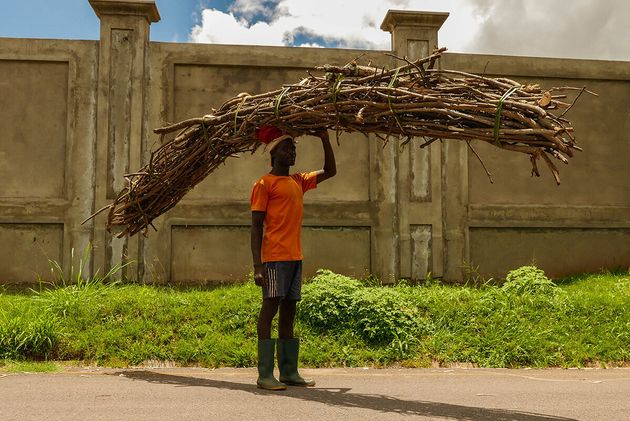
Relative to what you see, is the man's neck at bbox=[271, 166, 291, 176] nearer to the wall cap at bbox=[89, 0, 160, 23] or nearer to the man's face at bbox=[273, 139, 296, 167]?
the man's face at bbox=[273, 139, 296, 167]

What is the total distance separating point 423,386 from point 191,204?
18.2 feet

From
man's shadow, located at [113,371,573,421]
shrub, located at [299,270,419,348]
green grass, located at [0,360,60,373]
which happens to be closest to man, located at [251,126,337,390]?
man's shadow, located at [113,371,573,421]

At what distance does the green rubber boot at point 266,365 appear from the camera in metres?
4.99

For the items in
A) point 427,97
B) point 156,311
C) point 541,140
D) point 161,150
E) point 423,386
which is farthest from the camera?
point 156,311

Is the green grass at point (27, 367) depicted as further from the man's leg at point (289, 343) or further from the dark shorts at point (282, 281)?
the dark shorts at point (282, 281)

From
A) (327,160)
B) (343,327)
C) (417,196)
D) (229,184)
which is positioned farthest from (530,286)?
(229,184)

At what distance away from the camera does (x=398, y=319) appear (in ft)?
24.3

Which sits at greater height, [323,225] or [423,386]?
[323,225]

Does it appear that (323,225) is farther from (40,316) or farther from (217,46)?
(40,316)

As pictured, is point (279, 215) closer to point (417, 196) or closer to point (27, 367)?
point (27, 367)

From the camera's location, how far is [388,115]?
4668 mm

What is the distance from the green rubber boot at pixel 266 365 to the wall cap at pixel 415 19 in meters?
6.94

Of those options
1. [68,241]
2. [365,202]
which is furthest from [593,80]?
[68,241]

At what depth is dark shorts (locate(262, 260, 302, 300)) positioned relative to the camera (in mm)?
5062
